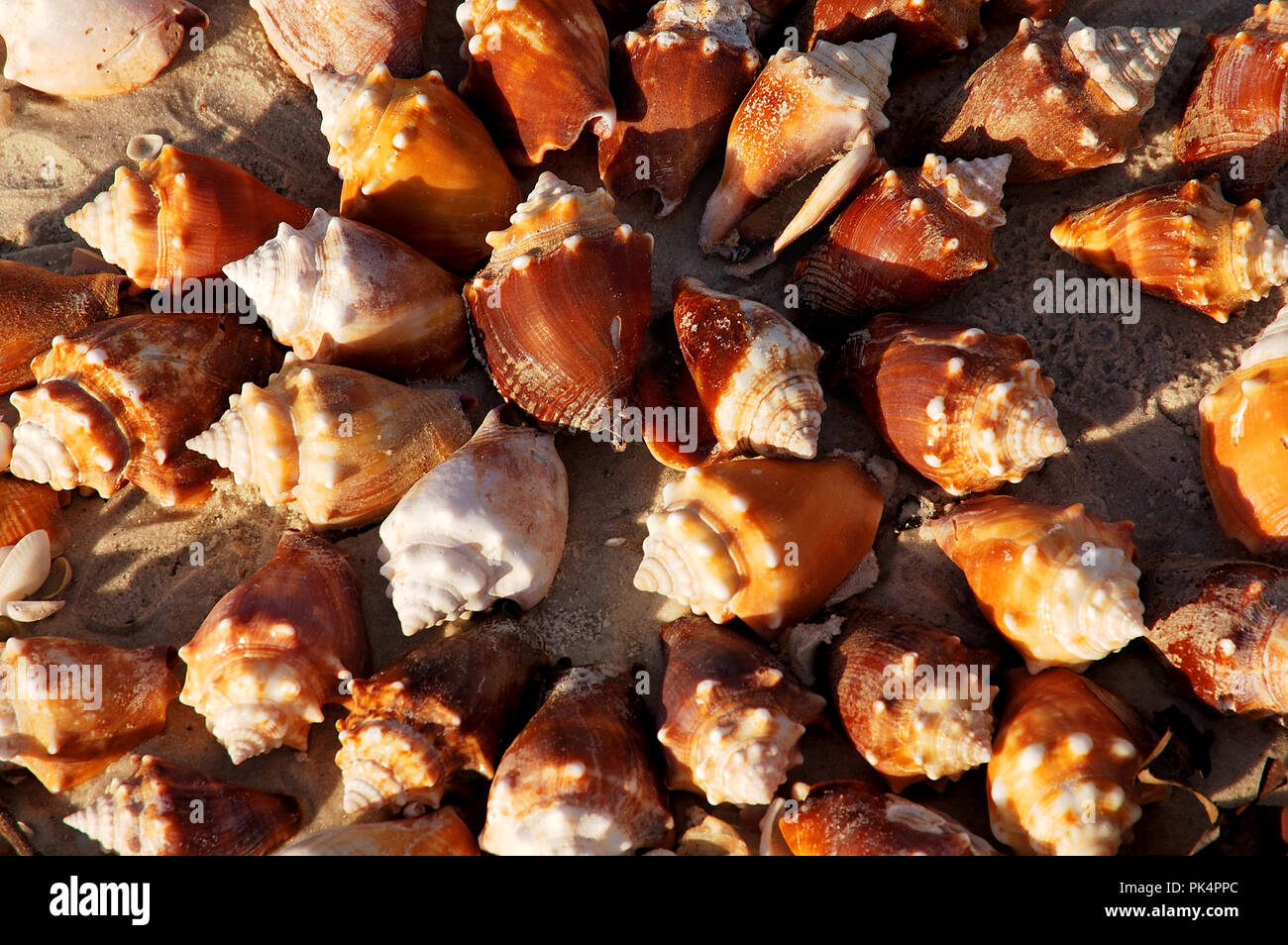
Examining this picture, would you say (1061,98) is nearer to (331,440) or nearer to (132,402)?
(331,440)

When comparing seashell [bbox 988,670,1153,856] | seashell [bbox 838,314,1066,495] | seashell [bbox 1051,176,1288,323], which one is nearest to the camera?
seashell [bbox 988,670,1153,856]

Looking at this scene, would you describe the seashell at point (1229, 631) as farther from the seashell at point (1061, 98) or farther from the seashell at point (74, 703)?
the seashell at point (74, 703)

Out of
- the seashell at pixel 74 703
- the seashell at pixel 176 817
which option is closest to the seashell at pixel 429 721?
the seashell at pixel 176 817

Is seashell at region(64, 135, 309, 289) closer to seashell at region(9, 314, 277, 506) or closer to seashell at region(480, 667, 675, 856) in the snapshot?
seashell at region(9, 314, 277, 506)

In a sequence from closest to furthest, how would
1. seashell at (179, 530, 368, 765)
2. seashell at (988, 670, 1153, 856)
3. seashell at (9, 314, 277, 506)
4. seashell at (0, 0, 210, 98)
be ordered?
seashell at (988, 670, 1153, 856) < seashell at (179, 530, 368, 765) < seashell at (9, 314, 277, 506) < seashell at (0, 0, 210, 98)

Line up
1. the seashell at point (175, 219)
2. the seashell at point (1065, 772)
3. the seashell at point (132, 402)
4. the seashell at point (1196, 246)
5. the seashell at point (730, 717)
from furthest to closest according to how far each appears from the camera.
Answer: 1. the seashell at point (175, 219)
2. the seashell at point (1196, 246)
3. the seashell at point (132, 402)
4. the seashell at point (730, 717)
5. the seashell at point (1065, 772)

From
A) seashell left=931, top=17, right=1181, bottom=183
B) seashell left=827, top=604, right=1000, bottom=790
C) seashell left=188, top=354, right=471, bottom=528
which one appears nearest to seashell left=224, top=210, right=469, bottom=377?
seashell left=188, top=354, right=471, bottom=528
